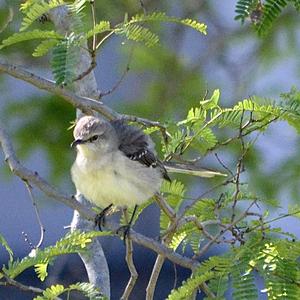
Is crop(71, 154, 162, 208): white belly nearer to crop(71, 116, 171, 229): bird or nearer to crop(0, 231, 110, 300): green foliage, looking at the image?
crop(71, 116, 171, 229): bird

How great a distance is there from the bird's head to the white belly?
66 millimetres

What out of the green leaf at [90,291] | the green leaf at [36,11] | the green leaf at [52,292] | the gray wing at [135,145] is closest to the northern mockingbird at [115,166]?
the gray wing at [135,145]

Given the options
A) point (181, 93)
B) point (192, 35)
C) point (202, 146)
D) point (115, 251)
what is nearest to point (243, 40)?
point (181, 93)

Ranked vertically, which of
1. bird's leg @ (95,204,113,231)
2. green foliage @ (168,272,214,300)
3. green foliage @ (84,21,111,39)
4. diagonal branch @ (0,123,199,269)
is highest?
green foliage @ (84,21,111,39)

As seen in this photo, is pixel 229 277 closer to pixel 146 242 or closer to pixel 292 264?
pixel 292 264

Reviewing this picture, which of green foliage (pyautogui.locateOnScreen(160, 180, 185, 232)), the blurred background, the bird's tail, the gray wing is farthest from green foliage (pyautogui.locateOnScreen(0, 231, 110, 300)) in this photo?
the blurred background

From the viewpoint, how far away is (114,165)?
4.82m

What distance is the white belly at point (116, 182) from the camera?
15.4 feet

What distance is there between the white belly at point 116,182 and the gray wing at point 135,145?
5cm

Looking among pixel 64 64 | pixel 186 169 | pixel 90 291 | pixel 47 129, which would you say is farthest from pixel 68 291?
pixel 47 129

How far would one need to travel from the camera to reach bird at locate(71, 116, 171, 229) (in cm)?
470

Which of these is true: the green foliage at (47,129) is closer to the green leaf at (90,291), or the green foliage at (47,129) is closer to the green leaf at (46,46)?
the green leaf at (46,46)

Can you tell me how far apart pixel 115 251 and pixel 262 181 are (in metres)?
2.83

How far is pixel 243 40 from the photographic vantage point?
7535mm
